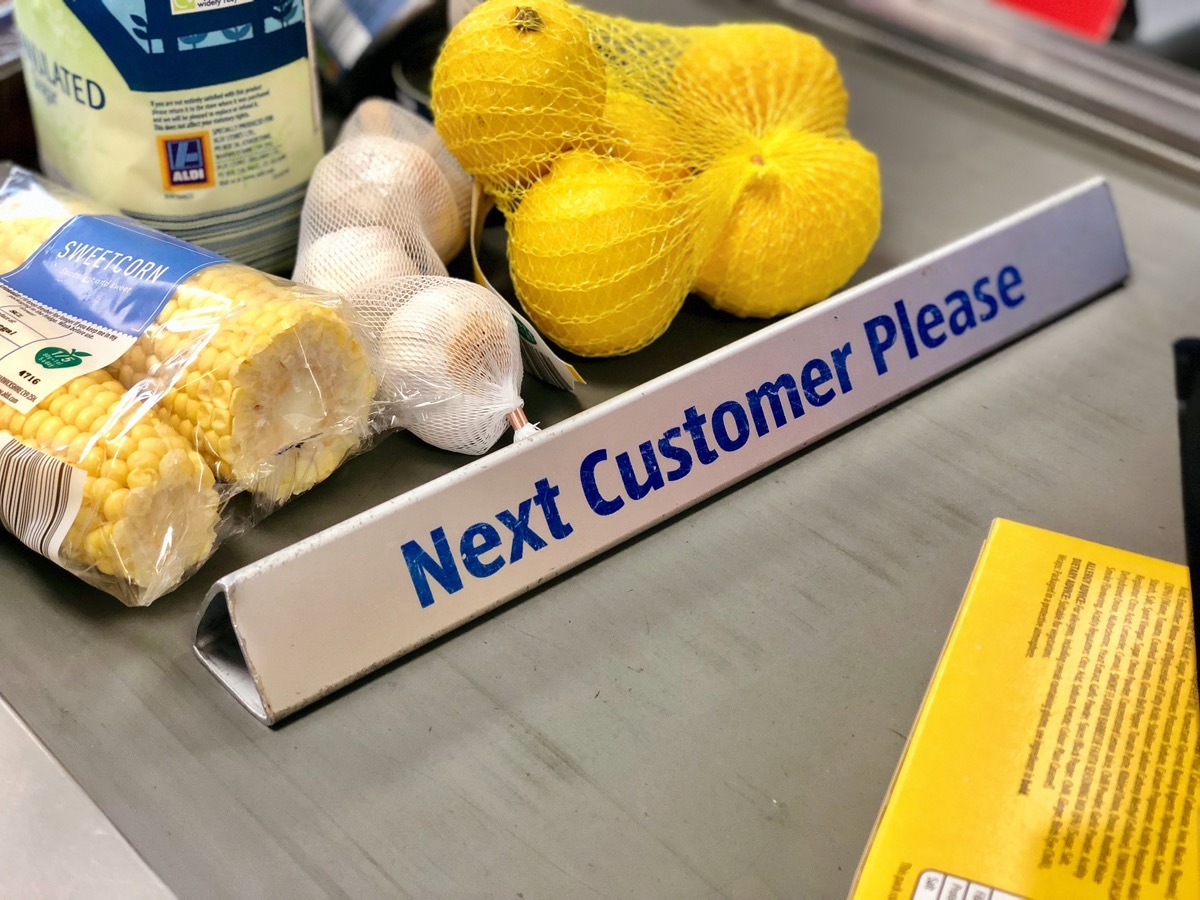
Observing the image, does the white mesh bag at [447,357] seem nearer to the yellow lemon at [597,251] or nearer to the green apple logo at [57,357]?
the yellow lemon at [597,251]

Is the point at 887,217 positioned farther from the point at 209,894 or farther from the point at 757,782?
the point at 209,894

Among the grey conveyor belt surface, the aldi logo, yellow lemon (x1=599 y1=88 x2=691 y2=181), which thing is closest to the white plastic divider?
the grey conveyor belt surface

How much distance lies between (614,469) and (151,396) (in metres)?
0.26

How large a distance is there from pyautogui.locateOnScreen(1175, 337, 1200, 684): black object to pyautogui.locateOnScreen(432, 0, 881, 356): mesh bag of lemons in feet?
0.88

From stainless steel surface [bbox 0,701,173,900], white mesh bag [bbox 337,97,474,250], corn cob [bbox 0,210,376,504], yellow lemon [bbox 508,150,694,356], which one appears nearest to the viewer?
stainless steel surface [bbox 0,701,173,900]

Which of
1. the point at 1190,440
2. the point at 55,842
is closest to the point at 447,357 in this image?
the point at 55,842

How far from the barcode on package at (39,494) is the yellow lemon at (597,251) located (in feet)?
1.02

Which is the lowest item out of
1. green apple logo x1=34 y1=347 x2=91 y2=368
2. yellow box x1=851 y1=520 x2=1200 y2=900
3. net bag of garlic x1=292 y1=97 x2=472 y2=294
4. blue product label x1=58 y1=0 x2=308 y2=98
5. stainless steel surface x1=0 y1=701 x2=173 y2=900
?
stainless steel surface x1=0 y1=701 x2=173 y2=900

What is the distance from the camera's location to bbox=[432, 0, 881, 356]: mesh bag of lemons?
703mm

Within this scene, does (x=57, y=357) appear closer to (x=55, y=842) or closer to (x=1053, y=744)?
(x=55, y=842)

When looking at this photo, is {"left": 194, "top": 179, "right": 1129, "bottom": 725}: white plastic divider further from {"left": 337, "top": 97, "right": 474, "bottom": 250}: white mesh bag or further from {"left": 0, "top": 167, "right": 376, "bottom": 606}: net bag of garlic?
{"left": 337, "top": 97, "right": 474, "bottom": 250}: white mesh bag

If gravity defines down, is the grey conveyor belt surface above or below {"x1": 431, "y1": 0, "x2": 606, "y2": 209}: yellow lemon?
below

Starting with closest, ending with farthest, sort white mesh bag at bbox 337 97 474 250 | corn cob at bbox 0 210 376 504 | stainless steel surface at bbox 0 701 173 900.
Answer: stainless steel surface at bbox 0 701 173 900, corn cob at bbox 0 210 376 504, white mesh bag at bbox 337 97 474 250

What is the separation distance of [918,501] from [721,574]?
0.51 ft
